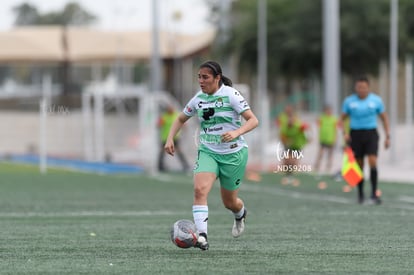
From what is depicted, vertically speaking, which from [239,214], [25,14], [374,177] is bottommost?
[374,177]

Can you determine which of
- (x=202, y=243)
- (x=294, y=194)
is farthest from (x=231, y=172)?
(x=294, y=194)

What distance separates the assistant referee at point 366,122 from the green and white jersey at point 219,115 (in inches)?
297

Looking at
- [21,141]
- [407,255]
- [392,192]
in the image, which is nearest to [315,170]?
[392,192]

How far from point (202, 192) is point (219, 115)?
785 millimetres

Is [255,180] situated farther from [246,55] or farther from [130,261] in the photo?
[246,55]

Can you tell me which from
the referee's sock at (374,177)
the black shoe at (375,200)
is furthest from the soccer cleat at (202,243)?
the black shoe at (375,200)

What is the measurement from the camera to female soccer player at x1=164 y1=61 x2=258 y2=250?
37.6 feet

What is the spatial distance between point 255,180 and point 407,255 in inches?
731

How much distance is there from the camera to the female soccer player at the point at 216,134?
1145 centimetres

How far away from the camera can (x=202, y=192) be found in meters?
11.4

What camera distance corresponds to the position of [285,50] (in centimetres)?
5300

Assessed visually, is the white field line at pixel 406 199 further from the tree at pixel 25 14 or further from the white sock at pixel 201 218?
the tree at pixel 25 14

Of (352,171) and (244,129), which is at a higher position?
(244,129)

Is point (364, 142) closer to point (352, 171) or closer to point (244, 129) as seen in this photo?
point (352, 171)
